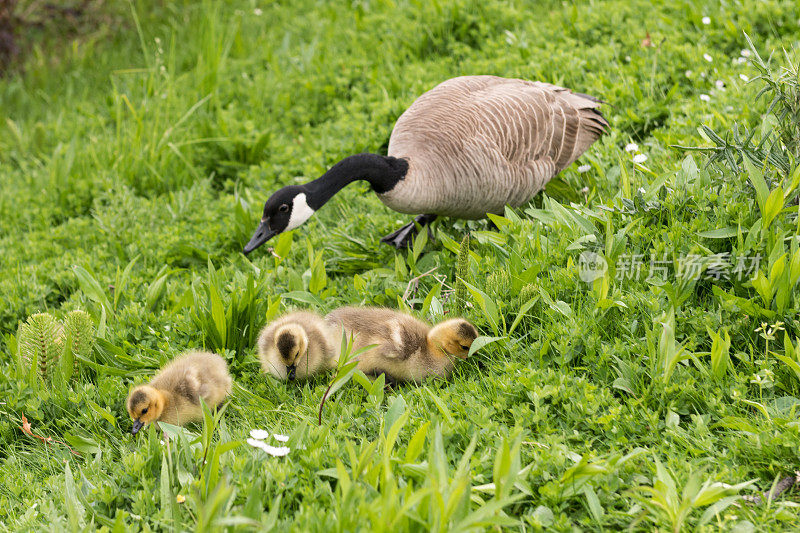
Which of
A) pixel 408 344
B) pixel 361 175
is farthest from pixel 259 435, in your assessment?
pixel 361 175

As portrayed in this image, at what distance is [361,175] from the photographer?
4805 millimetres

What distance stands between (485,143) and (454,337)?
1.87m

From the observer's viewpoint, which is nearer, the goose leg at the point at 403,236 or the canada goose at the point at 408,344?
the canada goose at the point at 408,344

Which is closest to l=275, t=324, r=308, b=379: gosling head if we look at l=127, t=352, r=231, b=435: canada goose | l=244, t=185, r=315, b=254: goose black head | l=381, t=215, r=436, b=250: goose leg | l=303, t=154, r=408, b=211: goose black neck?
l=127, t=352, r=231, b=435: canada goose

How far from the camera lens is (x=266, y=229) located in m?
4.86

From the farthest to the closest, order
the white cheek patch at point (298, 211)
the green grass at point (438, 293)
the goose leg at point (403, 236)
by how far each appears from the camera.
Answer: the goose leg at point (403, 236) → the white cheek patch at point (298, 211) → the green grass at point (438, 293)

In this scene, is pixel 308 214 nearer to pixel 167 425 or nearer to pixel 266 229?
pixel 266 229

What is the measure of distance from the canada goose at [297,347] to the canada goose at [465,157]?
110 centimetres

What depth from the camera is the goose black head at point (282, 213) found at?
4.76 meters

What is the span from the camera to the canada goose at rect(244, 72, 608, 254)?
4.78m

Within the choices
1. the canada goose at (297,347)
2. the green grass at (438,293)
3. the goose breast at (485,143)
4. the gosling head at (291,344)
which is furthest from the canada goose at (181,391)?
the goose breast at (485,143)

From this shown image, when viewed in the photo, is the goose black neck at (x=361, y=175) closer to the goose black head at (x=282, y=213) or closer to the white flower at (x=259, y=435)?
the goose black head at (x=282, y=213)

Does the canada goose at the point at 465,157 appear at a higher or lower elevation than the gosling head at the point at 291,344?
higher

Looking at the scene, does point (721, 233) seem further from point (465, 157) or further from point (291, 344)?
point (291, 344)
